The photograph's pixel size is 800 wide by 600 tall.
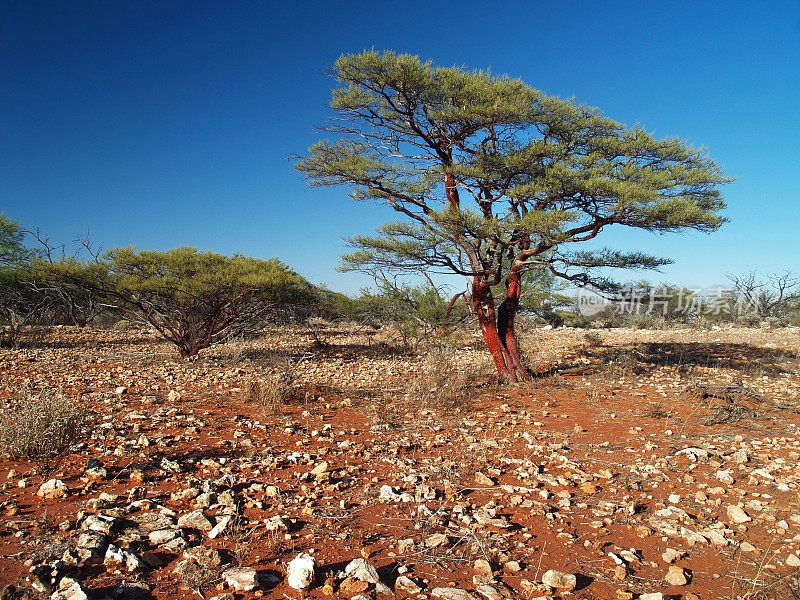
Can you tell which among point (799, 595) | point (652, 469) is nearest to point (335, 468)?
point (652, 469)

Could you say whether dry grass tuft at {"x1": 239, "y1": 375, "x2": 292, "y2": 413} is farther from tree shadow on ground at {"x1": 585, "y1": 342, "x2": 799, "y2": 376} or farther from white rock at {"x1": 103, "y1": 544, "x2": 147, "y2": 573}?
tree shadow on ground at {"x1": 585, "y1": 342, "x2": 799, "y2": 376}

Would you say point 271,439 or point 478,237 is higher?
point 478,237

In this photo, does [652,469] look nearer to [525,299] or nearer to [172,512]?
[172,512]

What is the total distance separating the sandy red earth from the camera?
8.00 feet

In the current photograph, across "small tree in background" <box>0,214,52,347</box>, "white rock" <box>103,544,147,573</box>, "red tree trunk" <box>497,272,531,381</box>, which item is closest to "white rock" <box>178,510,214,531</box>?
"white rock" <box>103,544,147,573</box>

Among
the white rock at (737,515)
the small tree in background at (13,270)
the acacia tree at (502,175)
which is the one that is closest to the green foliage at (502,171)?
the acacia tree at (502,175)

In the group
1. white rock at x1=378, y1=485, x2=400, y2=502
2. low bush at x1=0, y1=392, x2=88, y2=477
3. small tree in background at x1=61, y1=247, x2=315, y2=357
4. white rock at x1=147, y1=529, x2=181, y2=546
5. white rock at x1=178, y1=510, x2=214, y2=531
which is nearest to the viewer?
white rock at x1=147, y1=529, x2=181, y2=546

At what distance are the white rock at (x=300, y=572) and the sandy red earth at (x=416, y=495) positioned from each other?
0.14ft

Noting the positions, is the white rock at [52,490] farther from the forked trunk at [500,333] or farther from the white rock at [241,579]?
the forked trunk at [500,333]

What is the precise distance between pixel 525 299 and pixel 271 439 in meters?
10.2

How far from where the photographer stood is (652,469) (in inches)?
158

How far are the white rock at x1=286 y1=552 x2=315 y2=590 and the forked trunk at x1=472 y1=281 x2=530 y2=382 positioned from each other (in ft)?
19.1

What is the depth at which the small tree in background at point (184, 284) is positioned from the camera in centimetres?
913

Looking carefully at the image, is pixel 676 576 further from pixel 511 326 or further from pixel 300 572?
pixel 511 326
